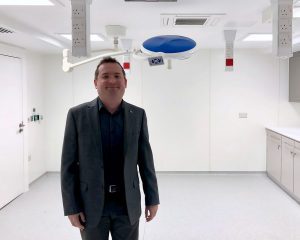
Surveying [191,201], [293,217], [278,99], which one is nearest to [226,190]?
[191,201]

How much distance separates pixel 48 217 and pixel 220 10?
3.07 m

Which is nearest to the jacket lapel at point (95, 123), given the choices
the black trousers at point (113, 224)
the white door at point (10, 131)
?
the black trousers at point (113, 224)

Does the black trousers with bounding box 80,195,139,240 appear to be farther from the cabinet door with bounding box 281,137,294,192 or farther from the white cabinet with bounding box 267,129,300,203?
the cabinet door with bounding box 281,137,294,192

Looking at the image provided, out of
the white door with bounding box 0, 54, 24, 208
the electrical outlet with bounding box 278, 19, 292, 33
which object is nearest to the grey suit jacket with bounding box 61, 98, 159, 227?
the electrical outlet with bounding box 278, 19, 292, 33

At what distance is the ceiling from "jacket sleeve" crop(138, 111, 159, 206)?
3.68 feet

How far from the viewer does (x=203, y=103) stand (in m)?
5.88

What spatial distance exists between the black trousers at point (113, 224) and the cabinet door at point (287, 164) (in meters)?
3.25

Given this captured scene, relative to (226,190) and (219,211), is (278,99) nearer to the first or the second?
(226,190)

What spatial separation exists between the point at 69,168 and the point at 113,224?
0.44m

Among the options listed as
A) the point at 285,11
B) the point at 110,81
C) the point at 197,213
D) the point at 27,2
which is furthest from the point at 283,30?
the point at 197,213

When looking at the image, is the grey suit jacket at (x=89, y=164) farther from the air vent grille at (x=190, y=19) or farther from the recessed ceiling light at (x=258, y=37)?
the recessed ceiling light at (x=258, y=37)

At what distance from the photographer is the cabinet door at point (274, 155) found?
16.8 feet

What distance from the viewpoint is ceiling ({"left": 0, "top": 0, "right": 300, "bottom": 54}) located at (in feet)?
8.62

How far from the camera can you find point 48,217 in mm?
4000
